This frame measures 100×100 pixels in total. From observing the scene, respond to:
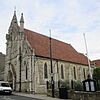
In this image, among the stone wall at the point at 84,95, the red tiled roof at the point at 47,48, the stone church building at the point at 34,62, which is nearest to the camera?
the stone wall at the point at 84,95

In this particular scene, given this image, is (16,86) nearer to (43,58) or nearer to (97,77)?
(43,58)

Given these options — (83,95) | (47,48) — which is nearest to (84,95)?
(83,95)

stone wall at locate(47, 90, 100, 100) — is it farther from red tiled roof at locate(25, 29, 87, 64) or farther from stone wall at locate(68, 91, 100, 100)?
red tiled roof at locate(25, 29, 87, 64)

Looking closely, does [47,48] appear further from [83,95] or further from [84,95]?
[84,95]

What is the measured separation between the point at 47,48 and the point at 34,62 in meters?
6.36

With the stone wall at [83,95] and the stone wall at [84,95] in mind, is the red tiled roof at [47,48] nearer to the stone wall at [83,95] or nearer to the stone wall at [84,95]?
A: the stone wall at [83,95]

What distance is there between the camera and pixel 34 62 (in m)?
31.8

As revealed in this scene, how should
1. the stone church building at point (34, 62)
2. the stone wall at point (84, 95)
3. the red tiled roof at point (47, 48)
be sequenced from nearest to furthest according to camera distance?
the stone wall at point (84, 95), the stone church building at point (34, 62), the red tiled roof at point (47, 48)

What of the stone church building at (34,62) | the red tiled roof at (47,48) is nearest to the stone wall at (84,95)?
the stone church building at (34,62)

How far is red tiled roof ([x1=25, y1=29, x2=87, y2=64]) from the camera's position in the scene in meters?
34.9

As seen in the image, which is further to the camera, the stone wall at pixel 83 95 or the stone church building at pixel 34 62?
the stone church building at pixel 34 62

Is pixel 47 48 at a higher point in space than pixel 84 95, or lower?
Result: higher

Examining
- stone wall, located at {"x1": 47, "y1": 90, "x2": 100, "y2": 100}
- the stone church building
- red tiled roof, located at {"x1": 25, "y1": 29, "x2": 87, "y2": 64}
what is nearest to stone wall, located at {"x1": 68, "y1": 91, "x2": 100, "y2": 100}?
stone wall, located at {"x1": 47, "y1": 90, "x2": 100, "y2": 100}

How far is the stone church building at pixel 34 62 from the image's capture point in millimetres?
32188
